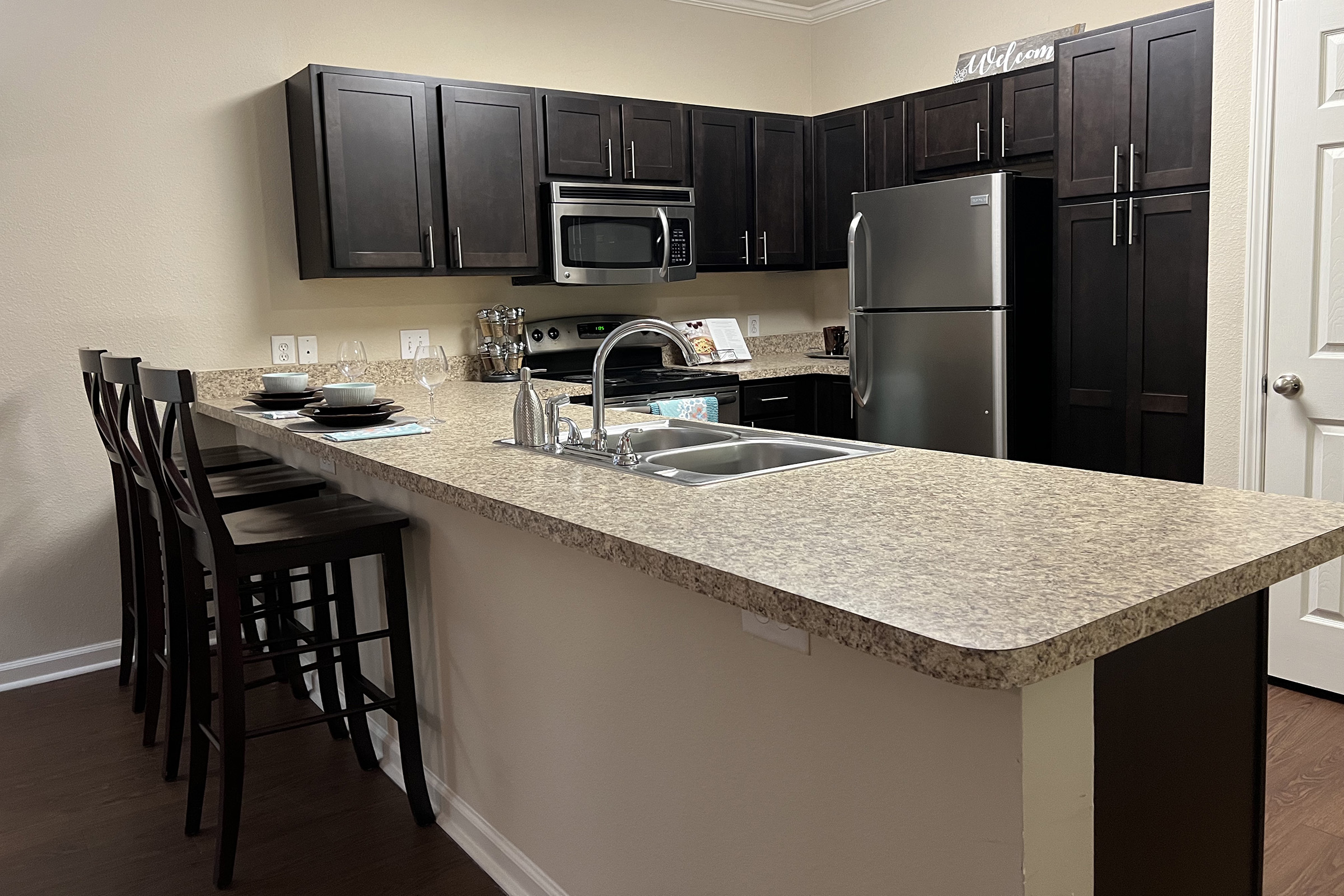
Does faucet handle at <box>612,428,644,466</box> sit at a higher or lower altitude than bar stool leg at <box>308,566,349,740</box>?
higher

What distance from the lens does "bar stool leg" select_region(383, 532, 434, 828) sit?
2.33 metres

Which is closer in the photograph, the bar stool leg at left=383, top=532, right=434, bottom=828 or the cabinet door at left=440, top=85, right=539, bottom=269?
the bar stool leg at left=383, top=532, right=434, bottom=828

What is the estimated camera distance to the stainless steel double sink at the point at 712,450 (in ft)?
6.69

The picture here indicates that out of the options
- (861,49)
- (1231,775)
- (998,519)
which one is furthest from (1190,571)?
(861,49)

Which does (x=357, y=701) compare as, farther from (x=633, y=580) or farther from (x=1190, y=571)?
(x=1190, y=571)

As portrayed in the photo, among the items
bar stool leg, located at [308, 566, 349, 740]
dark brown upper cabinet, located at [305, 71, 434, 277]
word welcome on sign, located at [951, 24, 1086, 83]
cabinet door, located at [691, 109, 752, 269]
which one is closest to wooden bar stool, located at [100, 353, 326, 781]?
bar stool leg, located at [308, 566, 349, 740]

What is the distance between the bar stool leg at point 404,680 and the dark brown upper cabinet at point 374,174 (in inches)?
71.7

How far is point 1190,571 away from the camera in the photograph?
113cm

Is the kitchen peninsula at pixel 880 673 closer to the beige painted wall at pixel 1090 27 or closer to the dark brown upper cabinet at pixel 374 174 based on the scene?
the beige painted wall at pixel 1090 27

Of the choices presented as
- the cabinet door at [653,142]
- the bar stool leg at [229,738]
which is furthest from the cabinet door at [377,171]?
the bar stool leg at [229,738]

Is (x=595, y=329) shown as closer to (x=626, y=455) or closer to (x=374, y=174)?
(x=374, y=174)

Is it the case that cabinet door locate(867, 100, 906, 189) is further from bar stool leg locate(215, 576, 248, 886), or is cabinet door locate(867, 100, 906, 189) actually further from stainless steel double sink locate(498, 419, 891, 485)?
bar stool leg locate(215, 576, 248, 886)

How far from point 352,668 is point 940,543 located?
1751mm

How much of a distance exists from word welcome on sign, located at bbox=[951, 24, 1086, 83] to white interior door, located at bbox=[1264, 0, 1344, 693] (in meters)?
1.30
